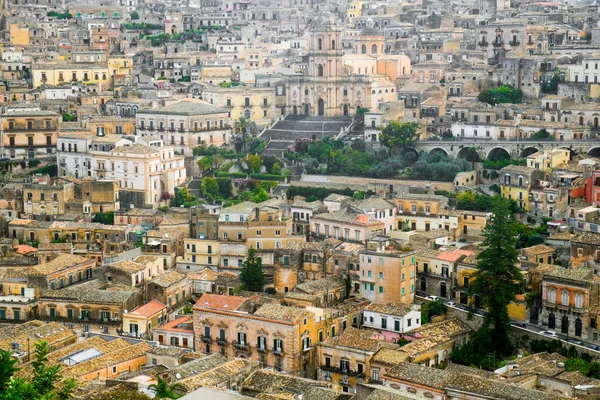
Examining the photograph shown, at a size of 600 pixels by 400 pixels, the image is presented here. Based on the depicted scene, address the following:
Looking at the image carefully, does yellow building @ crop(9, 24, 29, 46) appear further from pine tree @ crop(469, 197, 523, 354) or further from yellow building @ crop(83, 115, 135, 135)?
pine tree @ crop(469, 197, 523, 354)

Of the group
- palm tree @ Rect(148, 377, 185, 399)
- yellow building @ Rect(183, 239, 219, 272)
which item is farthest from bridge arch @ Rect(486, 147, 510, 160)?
palm tree @ Rect(148, 377, 185, 399)

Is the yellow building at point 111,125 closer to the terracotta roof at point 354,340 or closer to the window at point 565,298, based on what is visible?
the terracotta roof at point 354,340

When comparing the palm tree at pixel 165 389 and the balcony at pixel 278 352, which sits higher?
the palm tree at pixel 165 389

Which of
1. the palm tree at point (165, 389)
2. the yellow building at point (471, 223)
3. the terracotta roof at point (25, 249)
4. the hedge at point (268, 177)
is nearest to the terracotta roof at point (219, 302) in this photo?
the palm tree at point (165, 389)

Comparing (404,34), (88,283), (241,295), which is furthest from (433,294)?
(404,34)

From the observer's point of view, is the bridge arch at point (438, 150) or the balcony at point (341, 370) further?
the bridge arch at point (438, 150)
